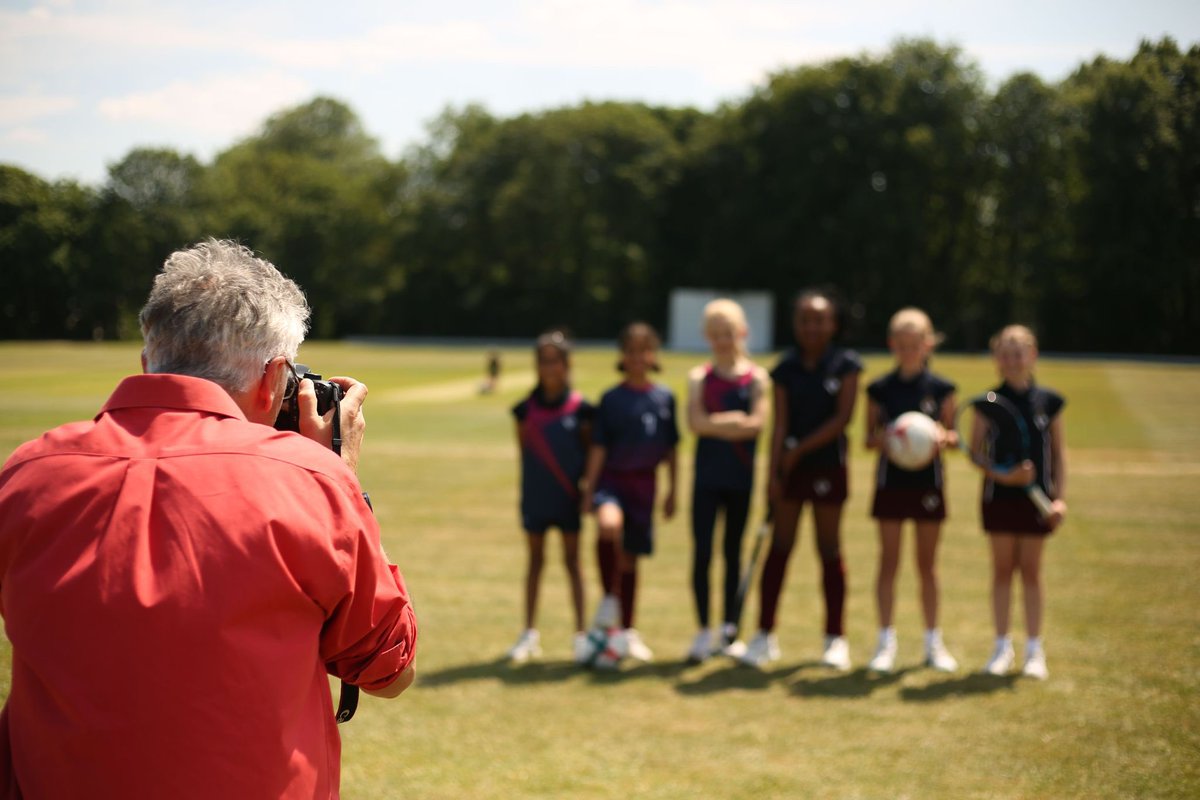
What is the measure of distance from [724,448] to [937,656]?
6.32 ft

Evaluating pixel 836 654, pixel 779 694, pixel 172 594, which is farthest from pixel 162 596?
pixel 836 654

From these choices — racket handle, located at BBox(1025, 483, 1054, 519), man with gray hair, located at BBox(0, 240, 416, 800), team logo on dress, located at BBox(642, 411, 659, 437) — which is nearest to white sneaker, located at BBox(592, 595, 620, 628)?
team logo on dress, located at BBox(642, 411, 659, 437)

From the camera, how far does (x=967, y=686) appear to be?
655cm

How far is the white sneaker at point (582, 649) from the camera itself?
6.94m

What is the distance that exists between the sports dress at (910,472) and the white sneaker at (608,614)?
1843 millimetres

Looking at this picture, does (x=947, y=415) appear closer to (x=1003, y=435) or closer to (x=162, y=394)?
(x=1003, y=435)

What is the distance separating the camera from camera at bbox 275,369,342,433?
2379mm

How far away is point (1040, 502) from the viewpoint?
22.6 ft

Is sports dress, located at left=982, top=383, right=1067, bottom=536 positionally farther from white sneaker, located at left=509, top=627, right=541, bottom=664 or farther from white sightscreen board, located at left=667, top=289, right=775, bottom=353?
white sightscreen board, located at left=667, top=289, right=775, bottom=353

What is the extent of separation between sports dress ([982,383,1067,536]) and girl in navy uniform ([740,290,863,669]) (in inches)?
37.8

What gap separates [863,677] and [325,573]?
5406 mm

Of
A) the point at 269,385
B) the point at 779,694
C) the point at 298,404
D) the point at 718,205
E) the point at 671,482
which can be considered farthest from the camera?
the point at 718,205

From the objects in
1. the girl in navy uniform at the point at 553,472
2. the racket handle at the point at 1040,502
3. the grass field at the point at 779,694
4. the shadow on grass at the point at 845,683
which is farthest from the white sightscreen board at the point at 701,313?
the shadow on grass at the point at 845,683

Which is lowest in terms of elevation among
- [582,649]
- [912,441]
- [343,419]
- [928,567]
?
[582,649]
